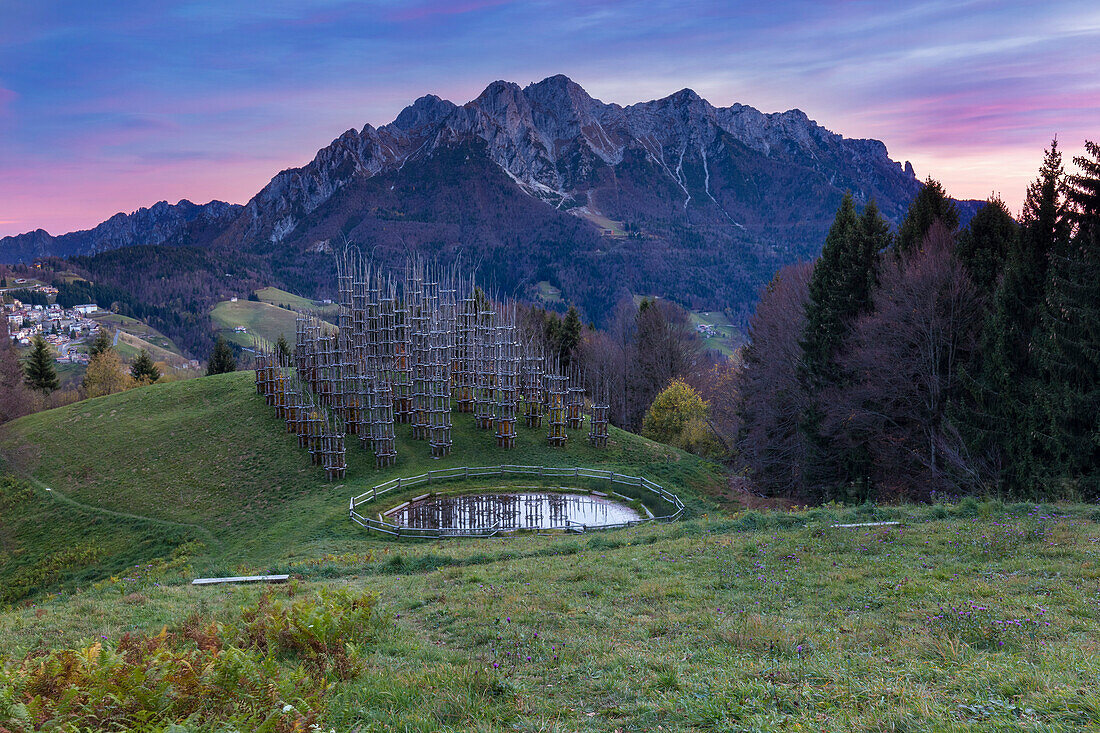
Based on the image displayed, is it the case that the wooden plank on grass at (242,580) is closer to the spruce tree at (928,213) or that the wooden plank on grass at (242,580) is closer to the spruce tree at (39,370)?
the spruce tree at (928,213)

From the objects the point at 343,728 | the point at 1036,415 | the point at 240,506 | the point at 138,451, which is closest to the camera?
the point at 343,728

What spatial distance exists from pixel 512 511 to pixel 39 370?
60535 millimetres

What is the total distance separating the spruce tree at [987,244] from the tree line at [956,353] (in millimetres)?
49

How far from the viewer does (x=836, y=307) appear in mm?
31641

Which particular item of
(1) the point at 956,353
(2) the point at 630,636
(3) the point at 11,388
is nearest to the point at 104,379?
(3) the point at 11,388

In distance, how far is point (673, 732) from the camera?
5.53 metres

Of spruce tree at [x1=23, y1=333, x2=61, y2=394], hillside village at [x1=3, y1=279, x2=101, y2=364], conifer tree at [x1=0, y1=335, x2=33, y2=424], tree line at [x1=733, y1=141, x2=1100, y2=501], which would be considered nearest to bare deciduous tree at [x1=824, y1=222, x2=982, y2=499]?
tree line at [x1=733, y1=141, x2=1100, y2=501]

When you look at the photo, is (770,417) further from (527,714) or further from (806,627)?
(527,714)

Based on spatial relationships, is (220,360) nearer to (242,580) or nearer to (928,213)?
(242,580)

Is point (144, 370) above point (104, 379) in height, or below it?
above

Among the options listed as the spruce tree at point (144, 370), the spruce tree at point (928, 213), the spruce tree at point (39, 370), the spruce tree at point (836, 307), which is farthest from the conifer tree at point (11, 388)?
the spruce tree at point (928, 213)

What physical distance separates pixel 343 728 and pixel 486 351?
37.4m

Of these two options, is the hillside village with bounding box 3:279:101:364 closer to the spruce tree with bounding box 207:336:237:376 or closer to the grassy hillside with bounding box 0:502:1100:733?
the spruce tree with bounding box 207:336:237:376

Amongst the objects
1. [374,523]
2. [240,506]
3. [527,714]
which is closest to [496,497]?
[374,523]
